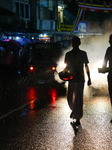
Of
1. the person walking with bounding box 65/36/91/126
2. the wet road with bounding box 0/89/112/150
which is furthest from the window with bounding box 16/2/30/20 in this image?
the person walking with bounding box 65/36/91/126

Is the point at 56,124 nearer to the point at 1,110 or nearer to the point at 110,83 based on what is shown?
the point at 110,83

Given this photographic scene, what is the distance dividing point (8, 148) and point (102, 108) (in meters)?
3.68

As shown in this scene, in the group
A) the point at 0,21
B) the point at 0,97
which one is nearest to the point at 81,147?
the point at 0,97

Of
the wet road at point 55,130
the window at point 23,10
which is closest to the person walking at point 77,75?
the wet road at point 55,130

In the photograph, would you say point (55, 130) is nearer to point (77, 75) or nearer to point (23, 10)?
point (77, 75)

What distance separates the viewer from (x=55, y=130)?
16.5 feet

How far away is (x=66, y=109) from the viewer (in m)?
6.96

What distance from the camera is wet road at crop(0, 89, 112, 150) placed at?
4195mm

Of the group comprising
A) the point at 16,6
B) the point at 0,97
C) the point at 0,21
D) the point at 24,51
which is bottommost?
the point at 0,97

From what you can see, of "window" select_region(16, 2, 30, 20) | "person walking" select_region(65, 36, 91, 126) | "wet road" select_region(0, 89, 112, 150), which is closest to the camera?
"wet road" select_region(0, 89, 112, 150)

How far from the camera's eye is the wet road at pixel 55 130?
4.20 meters

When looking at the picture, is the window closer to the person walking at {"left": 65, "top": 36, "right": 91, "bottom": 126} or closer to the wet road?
the wet road

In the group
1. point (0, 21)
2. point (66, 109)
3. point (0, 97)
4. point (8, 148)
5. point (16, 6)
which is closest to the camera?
point (8, 148)

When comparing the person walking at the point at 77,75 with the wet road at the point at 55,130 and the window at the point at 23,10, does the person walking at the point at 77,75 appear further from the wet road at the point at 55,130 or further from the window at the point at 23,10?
the window at the point at 23,10
